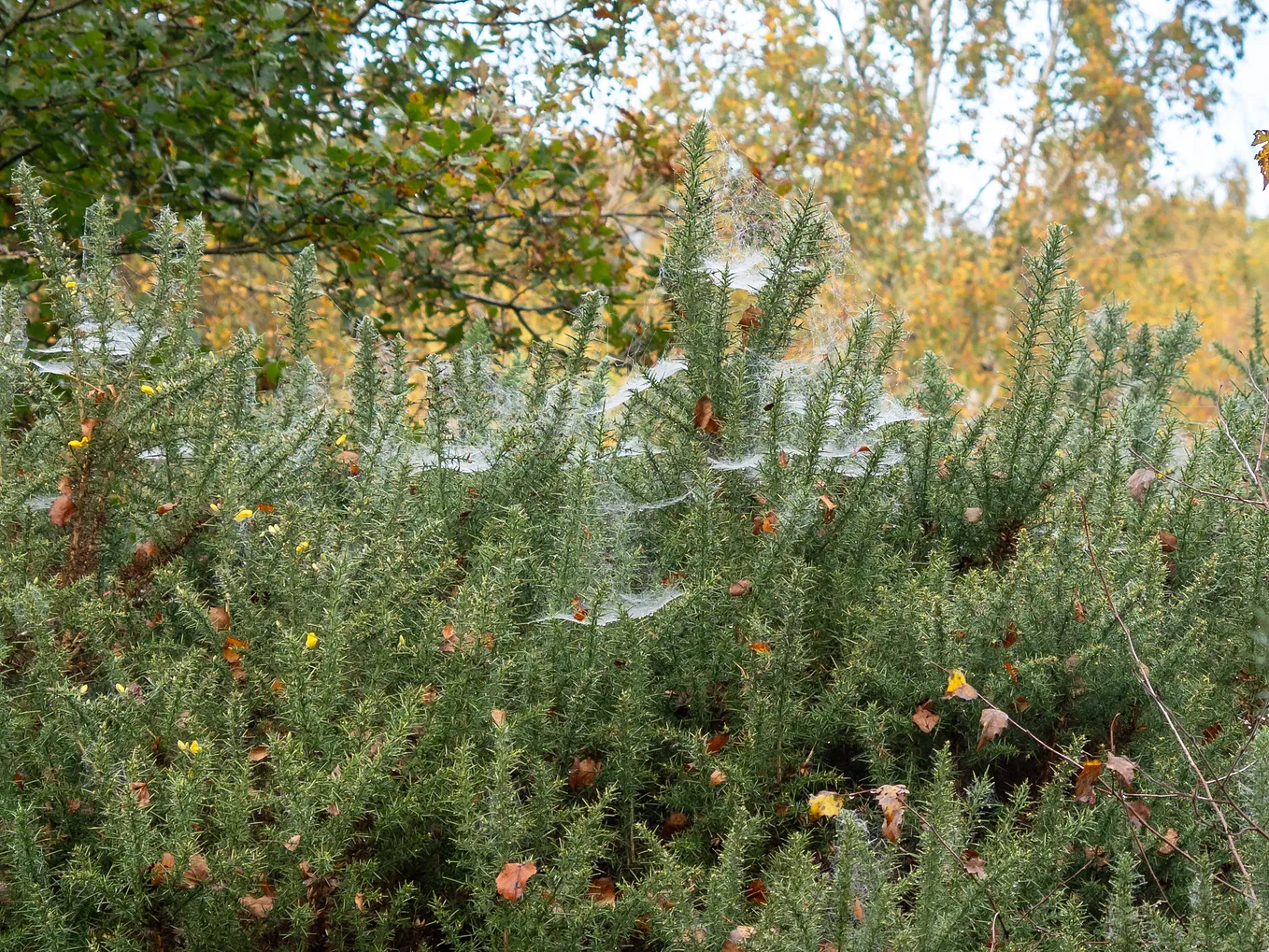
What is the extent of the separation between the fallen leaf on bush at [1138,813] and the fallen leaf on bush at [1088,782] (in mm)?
66

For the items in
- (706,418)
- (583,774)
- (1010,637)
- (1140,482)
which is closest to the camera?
(583,774)

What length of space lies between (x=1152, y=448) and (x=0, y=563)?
2829mm

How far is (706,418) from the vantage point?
2.78 m

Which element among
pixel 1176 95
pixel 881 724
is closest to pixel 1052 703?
pixel 881 724

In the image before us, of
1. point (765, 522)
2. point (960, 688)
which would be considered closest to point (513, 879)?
point (960, 688)

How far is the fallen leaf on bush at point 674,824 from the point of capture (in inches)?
86.7

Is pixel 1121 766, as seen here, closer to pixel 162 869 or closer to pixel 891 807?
pixel 891 807

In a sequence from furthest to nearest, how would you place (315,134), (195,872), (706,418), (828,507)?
(315,134) < (706,418) < (828,507) < (195,872)

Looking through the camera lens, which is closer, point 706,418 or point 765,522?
point 765,522

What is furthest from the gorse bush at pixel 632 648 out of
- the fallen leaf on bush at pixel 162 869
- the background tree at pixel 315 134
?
the background tree at pixel 315 134

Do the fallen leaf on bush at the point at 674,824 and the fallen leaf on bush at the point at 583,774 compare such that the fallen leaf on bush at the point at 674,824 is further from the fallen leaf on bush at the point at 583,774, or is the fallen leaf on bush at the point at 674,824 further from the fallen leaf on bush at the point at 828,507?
the fallen leaf on bush at the point at 828,507

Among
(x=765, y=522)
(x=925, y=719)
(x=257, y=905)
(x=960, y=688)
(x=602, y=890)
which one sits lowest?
(x=602, y=890)

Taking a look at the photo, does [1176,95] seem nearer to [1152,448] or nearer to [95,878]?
[1152,448]

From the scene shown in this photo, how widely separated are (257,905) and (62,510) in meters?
1.08
